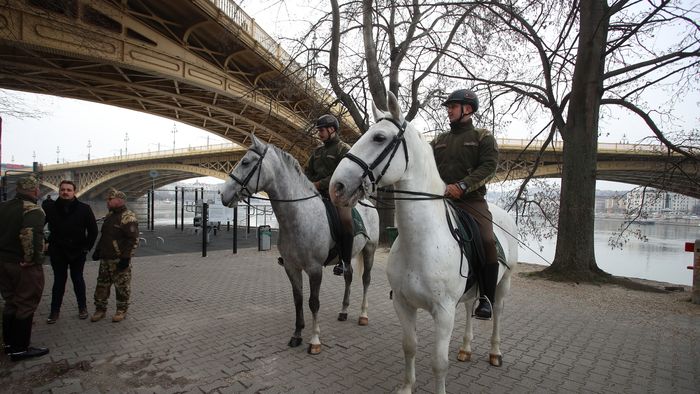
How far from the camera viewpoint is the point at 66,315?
5.36 metres

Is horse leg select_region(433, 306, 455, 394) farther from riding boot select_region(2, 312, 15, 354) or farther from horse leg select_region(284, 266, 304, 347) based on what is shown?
riding boot select_region(2, 312, 15, 354)

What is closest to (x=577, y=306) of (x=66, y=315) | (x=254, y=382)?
(x=254, y=382)

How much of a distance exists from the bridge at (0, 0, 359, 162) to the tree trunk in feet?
23.6

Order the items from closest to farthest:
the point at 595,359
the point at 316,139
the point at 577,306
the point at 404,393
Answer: the point at 404,393 < the point at 595,359 < the point at 577,306 < the point at 316,139

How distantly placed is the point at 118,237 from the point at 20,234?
54.7 inches

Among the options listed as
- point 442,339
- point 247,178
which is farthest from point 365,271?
point 442,339

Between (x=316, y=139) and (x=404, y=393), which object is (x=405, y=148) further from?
(x=316, y=139)

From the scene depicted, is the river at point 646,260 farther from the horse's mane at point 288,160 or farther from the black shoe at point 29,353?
the black shoe at point 29,353

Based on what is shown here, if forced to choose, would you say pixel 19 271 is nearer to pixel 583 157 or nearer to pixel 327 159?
pixel 327 159

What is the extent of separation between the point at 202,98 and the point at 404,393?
22440 mm

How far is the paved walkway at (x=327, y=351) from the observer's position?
3.41 m

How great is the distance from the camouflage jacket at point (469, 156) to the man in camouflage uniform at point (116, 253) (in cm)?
464

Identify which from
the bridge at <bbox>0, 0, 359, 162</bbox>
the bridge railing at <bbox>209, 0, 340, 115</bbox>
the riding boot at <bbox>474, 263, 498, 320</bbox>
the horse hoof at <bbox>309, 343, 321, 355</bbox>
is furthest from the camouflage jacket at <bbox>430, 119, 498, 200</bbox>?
the bridge railing at <bbox>209, 0, 340, 115</bbox>

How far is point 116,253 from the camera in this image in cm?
506
